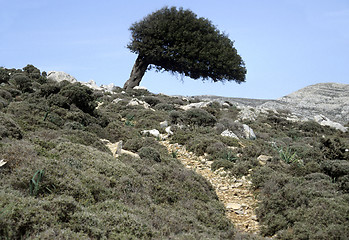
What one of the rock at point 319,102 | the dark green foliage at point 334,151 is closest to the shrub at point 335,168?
the dark green foliage at point 334,151

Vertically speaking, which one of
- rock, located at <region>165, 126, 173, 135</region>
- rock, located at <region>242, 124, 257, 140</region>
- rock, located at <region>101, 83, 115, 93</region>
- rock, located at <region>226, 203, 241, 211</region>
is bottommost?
rock, located at <region>226, 203, 241, 211</region>

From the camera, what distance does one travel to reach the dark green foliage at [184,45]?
3522 cm

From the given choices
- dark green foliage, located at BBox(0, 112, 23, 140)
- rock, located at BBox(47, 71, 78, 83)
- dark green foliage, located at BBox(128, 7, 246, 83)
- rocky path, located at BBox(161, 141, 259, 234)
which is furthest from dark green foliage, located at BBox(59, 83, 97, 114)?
dark green foliage, located at BBox(128, 7, 246, 83)

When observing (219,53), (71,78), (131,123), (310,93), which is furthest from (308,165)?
(310,93)

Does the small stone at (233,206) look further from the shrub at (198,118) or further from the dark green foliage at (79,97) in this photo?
the dark green foliage at (79,97)

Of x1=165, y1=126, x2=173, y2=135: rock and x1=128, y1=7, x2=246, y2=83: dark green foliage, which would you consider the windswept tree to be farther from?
x1=165, y1=126, x2=173, y2=135: rock

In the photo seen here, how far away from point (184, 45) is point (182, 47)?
0.41 m

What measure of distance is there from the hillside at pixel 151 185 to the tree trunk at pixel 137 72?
72.7 feet

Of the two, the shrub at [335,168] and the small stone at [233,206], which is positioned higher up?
the shrub at [335,168]

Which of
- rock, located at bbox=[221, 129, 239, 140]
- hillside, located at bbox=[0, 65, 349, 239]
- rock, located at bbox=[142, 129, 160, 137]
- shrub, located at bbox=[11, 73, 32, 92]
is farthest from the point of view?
shrub, located at bbox=[11, 73, 32, 92]

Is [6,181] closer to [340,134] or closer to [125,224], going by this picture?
[125,224]

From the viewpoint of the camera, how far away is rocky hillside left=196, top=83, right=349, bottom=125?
3462cm

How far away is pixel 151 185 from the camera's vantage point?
8.45 meters

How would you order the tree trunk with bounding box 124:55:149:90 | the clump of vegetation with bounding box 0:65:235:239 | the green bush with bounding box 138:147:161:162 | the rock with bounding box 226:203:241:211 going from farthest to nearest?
the tree trunk with bounding box 124:55:149:90, the green bush with bounding box 138:147:161:162, the rock with bounding box 226:203:241:211, the clump of vegetation with bounding box 0:65:235:239
